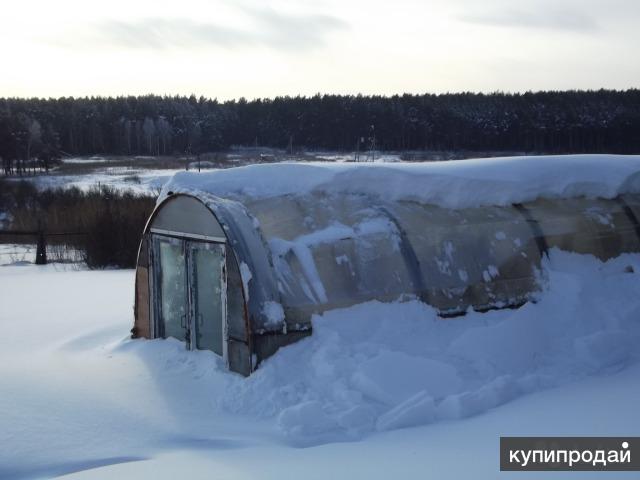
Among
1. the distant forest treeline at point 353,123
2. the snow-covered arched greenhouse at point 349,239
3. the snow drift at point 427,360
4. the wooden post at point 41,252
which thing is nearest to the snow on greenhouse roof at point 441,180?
the snow-covered arched greenhouse at point 349,239

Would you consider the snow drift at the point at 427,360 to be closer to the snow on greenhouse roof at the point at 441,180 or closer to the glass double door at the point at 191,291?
the glass double door at the point at 191,291

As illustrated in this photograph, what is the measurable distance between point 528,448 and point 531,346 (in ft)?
6.83

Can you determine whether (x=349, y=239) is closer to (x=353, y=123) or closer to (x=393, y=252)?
(x=393, y=252)

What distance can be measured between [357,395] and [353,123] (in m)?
83.9

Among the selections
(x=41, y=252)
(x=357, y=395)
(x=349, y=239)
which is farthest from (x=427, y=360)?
(x=41, y=252)

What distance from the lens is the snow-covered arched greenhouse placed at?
6.14 meters

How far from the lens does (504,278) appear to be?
7.05 meters

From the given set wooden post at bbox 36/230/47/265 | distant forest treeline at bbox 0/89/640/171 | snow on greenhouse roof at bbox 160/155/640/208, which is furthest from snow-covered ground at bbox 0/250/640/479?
distant forest treeline at bbox 0/89/640/171

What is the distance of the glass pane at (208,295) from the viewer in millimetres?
6531

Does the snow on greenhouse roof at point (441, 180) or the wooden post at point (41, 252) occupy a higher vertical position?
the snow on greenhouse roof at point (441, 180)

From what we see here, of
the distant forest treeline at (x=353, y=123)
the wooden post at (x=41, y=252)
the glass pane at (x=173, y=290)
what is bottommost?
the wooden post at (x=41, y=252)

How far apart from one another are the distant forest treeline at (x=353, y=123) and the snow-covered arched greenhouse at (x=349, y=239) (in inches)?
2982

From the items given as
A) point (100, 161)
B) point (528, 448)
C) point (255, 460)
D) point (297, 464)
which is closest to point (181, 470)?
point (255, 460)

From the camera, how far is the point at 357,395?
5328 mm
